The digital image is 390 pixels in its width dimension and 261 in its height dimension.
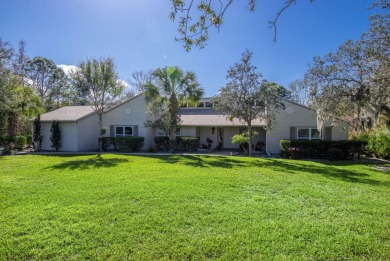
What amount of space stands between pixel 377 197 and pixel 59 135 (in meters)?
21.8

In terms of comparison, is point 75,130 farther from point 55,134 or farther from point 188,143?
point 188,143

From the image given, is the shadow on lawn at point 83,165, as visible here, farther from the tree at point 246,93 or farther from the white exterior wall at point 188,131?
the white exterior wall at point 188,131

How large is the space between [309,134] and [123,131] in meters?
16.4

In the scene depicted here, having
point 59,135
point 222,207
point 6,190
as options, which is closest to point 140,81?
point 59,135

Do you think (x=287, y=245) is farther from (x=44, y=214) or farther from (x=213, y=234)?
(x=44, y=214)

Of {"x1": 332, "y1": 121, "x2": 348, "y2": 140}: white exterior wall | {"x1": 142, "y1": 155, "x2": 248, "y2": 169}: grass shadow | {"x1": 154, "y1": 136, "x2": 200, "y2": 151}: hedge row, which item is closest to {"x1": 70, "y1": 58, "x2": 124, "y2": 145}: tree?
{"x1": 154, "y1": 136, "x2": 200, "y2": 151}: hedge row

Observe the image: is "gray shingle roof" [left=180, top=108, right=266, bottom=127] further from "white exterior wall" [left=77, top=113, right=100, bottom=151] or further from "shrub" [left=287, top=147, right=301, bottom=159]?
"white exterior wall" [left=77, top=113, right=100, bottom=151]

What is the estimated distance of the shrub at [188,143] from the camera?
68.7 ft

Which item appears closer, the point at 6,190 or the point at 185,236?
the point at 185,236

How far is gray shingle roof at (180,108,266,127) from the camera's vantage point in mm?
21312

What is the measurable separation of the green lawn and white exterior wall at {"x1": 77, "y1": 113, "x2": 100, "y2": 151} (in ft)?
39.6

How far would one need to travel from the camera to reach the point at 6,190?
23.9ft

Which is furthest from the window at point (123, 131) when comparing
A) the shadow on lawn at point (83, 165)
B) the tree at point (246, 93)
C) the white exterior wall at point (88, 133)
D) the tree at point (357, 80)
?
the tree at point (357, 80)

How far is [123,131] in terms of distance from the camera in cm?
2211
